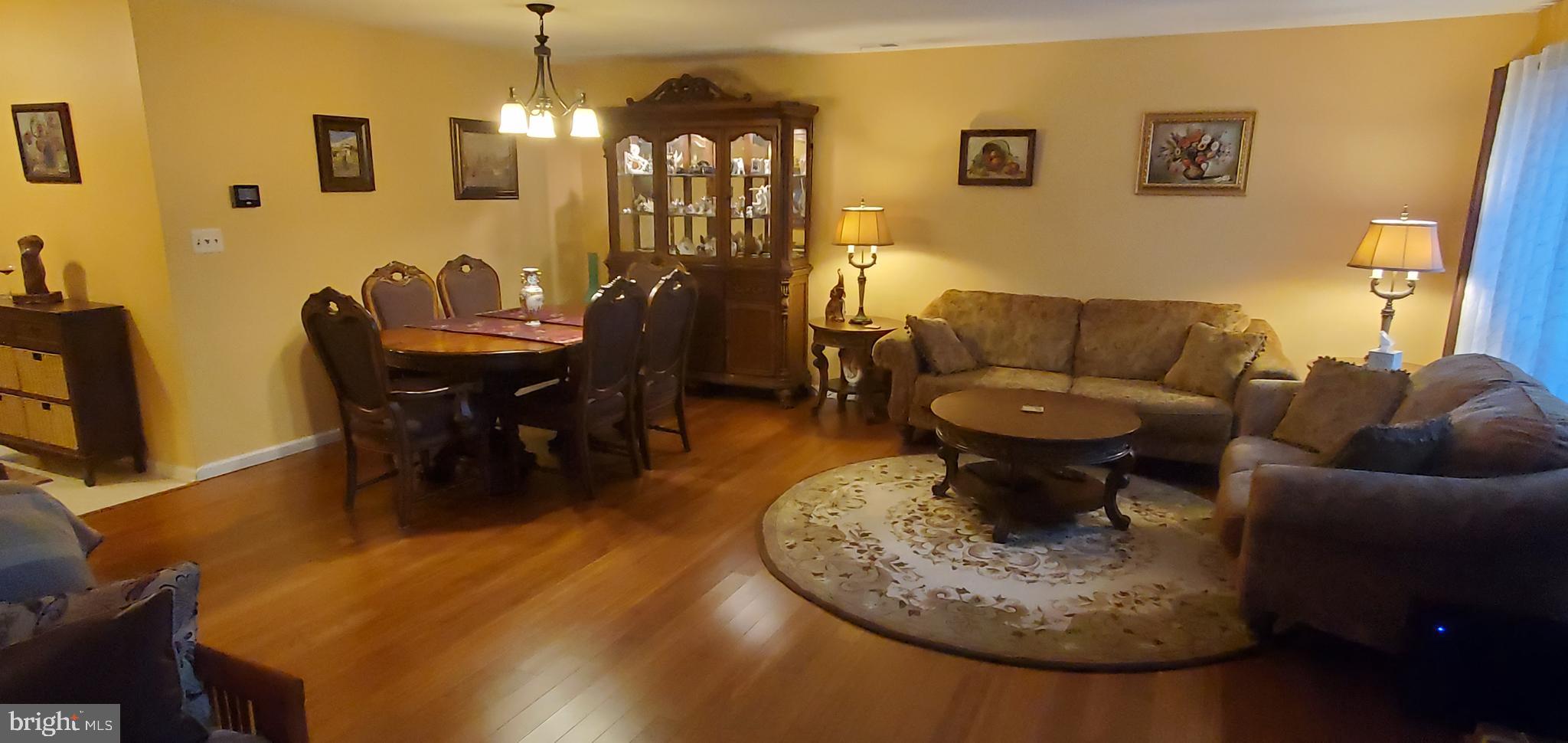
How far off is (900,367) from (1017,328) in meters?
0.82

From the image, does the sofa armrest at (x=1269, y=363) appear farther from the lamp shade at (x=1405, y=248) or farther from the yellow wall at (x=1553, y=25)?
the yellow wall at (x=1553, y=25)

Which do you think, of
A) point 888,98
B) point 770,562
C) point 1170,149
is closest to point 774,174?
point 888,98

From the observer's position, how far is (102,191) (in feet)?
13.2

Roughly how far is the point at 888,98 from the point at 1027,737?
416 cm

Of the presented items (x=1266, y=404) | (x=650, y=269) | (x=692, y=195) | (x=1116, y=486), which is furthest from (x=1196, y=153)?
(x=650, y=269)

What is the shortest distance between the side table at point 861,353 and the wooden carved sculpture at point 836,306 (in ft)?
0.13

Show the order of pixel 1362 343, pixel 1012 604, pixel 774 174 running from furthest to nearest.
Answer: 1. pixel 774 174
2. pixel 1362 343
3. pixel 1012 604

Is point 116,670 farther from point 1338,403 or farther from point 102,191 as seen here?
point 1338,403

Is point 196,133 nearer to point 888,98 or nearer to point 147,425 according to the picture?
point 147,425

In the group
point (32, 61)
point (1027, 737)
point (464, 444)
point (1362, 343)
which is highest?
point (32, 61)

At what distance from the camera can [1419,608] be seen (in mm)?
2355

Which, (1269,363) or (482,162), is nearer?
(1269,363)

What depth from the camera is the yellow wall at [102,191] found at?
383cm

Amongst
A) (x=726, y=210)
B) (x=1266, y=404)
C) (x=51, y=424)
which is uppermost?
(x=726, y=210)
